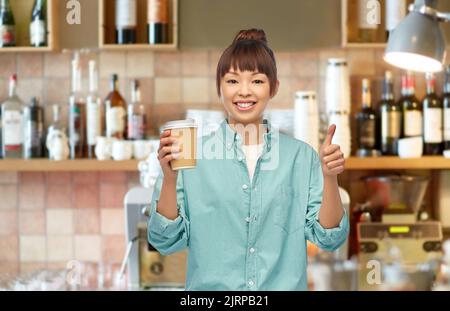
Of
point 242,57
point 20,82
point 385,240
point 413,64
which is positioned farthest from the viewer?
point 20,82

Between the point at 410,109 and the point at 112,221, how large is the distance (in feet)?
2.45

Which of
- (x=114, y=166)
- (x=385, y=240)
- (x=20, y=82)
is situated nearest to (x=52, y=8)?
(x=20, y=82)

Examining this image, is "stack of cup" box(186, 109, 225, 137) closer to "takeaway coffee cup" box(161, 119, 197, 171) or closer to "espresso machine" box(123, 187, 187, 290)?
"espresso machine" box(123, 187, 187, 290)

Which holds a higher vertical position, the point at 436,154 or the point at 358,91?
the point at 358,91

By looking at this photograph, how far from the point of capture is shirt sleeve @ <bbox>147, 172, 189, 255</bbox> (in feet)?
2.01

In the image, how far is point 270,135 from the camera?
0.64m

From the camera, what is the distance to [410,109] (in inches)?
65.7

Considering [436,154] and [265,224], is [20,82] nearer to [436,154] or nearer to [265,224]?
[436,154]

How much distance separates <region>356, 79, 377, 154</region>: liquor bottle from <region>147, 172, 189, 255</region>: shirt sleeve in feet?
3.61

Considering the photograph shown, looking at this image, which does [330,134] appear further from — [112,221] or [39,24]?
[112,221]

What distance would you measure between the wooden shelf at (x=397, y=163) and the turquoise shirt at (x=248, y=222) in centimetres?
102

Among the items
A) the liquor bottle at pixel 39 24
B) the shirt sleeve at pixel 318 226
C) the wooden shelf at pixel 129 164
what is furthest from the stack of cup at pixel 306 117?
the shirt sleeve at pixel 318 226

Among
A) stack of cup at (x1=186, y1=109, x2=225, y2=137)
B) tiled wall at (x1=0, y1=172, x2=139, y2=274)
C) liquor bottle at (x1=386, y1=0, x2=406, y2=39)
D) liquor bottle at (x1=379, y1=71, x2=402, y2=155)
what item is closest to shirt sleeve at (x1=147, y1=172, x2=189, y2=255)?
liquor bottle at (x1=386, y1=0, x2=406, y2=39)

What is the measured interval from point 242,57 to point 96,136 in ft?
3.73
